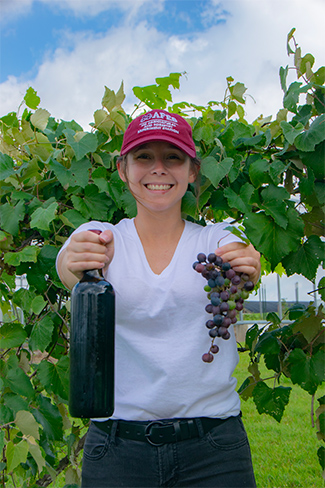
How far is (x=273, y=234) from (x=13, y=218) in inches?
38.8

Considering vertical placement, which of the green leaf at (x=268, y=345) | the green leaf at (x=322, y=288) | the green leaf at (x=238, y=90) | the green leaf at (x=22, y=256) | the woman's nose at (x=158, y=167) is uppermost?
the green leaf at (x=238, y=90)

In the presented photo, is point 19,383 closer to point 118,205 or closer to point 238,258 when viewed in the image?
point 118,205

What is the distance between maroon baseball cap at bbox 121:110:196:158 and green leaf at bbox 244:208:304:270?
30 centimetres

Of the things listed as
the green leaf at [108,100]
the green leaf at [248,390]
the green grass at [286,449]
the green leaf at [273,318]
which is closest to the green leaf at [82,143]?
the green leaf at [108,100]

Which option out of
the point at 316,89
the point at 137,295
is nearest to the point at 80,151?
the point at 137,295

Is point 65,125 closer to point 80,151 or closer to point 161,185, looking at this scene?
point 80,151

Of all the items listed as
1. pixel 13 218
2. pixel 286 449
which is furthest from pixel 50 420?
pixel 286 449

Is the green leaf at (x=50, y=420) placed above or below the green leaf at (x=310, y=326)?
below

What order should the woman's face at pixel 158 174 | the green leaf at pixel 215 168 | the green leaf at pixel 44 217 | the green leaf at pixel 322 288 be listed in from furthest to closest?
the green leaf at pixel 322 288 < the green leaf at pixel 44 217 < the green leaf at pixel 215 168 < the woman's face at pixel 158 174

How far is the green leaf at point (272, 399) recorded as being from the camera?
1.88 meters

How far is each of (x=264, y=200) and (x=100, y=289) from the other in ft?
2.28

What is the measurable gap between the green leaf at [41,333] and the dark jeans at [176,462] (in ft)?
1.70

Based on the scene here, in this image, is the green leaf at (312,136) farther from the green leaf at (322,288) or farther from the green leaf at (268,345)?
the green leaf at (268,345)

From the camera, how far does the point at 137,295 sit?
4.45ft
